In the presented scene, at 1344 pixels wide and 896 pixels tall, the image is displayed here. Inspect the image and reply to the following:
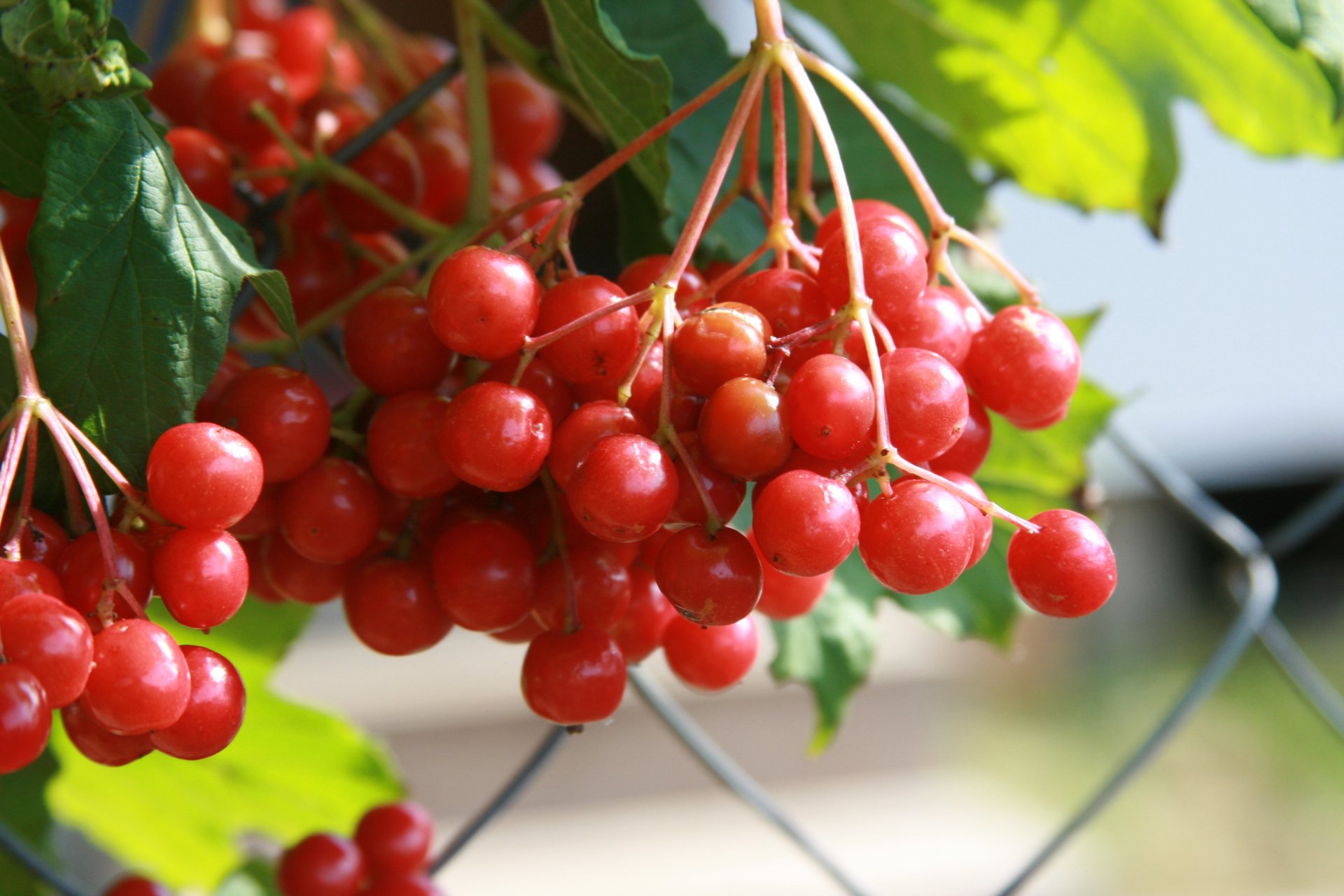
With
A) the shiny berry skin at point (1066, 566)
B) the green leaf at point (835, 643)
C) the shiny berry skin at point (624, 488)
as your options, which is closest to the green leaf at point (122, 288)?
the shiny berry skin at point (624, 488)

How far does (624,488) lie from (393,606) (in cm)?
12

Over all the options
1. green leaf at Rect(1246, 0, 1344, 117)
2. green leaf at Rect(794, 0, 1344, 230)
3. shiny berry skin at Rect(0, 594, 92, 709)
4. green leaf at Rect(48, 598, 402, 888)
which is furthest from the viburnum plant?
green leaf at Rect(48, 598, 402, 888)

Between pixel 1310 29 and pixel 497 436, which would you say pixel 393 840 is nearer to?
pixel 497 436

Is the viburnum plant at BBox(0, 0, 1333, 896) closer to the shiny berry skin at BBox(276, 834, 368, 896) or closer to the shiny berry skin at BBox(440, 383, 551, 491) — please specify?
the shiny berry skin at BBox(440, 383, 551, 491)

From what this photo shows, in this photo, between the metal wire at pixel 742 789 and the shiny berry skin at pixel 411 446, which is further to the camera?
the metal wire at pixel 742 789

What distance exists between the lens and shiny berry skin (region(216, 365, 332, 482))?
13.5 inches

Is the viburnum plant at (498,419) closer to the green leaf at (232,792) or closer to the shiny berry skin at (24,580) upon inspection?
the shiny berry skin at (24,580)

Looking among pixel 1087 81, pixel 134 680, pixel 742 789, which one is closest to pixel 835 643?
pixel 742 789

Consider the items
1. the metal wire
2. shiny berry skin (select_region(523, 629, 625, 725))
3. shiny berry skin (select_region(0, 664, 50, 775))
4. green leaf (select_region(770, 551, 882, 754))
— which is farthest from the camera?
the metal wire

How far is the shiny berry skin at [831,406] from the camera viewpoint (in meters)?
0.29

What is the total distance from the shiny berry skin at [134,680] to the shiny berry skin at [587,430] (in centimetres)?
10

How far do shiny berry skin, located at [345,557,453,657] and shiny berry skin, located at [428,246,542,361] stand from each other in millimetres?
86

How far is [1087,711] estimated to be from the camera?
13.3 feet

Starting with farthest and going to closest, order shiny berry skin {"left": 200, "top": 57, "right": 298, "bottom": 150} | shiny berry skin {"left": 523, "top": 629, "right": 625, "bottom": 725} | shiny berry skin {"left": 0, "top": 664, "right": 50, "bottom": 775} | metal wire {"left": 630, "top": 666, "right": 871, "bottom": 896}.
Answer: metal wire {"left": 630, "top": 666, "right": 871, "bottom": 896}
shiny berry skin {"left": 200, "top": 57, "right": 298, "bottom": 150}
shiny berry skin {"left": 523, "top": 629, "right": 625, "bottom": 725}
shiny berry skin {"left": 0, "top": 664, "right": 50, "bottom": 775}
